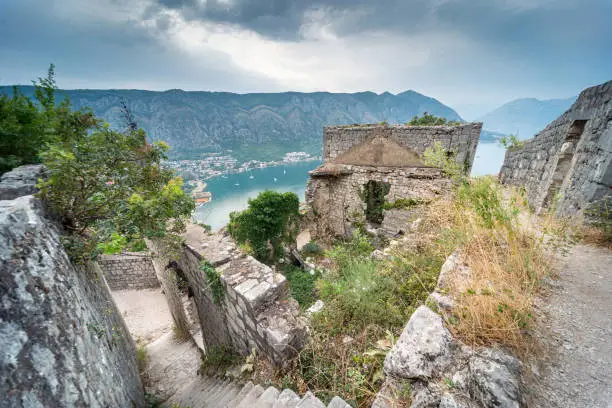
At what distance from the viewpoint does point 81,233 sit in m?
2.32

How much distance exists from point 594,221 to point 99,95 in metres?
140

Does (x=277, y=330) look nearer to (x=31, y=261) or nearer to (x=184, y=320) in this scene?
(x=31, y=261)

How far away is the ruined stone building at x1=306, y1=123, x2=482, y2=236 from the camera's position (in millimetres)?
7801

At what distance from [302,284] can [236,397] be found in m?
5.24

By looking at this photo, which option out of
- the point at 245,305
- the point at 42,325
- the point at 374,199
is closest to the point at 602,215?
the point at 245,305

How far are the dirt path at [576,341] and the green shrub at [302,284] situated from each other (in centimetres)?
540

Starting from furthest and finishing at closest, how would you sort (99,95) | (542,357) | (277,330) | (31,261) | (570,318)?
(99,95)
(277,330)
(570,318)
(31,261)
(542,357)

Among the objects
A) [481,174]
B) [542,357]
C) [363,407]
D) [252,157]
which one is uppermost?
[481,174]

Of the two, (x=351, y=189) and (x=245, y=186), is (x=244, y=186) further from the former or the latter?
(x=351, y=189)

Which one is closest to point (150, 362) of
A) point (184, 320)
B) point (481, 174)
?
point (184, 320)

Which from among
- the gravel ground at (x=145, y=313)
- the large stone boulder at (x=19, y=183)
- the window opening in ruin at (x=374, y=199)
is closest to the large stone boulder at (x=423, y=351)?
the large stone boulder at (x=19, y=183)

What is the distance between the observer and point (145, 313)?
8.96 metres

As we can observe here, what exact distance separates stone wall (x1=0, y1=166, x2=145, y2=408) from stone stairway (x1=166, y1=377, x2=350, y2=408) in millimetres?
1295

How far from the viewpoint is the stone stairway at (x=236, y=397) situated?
181 cm
